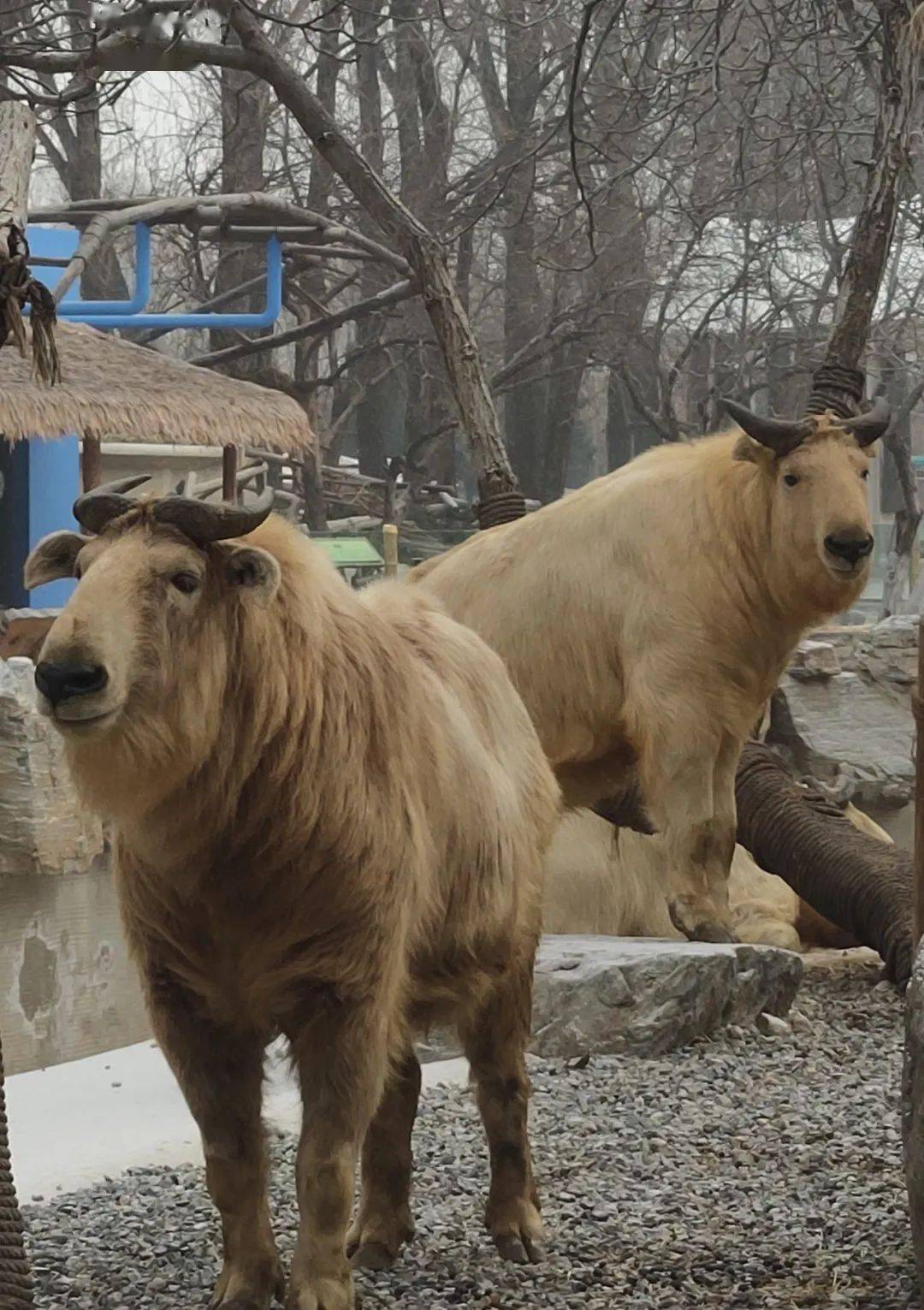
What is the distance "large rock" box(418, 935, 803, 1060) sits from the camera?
5.29m

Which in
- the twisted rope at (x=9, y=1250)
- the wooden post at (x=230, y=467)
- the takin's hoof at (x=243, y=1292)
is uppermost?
the wooden post at (x=230, y=467)

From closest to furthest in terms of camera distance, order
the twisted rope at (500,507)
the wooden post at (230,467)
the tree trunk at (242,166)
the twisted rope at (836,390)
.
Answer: the twisted rope at (836,390) < the twisted rope at (500,507) < the wooden post at (230,467) < the tree trunk at (242,166)

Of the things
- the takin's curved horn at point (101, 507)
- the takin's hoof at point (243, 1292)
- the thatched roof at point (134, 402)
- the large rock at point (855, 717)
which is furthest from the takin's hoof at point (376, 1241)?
the thatched roof at point (134, 402)

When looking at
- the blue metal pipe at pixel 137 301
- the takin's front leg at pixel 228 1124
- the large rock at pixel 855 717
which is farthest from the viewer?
the blue metal pipe at pixel 137 301

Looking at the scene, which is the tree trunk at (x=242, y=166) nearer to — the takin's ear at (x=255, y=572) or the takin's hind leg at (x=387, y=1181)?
the takin's hind leg at (x=387, y=1181)

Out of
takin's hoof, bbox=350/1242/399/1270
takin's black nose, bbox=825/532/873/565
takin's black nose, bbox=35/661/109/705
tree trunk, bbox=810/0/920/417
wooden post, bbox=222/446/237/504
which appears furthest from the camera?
wooden post, bbox=222/446/237/504

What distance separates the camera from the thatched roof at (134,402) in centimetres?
1146

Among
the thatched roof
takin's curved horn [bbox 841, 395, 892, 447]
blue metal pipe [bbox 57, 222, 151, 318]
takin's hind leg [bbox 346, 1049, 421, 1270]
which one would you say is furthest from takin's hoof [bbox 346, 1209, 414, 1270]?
the thatched roof

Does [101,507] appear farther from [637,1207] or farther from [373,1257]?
[637,1207]

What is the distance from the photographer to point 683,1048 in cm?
534

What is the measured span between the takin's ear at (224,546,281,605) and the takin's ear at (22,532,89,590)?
0.26 metres

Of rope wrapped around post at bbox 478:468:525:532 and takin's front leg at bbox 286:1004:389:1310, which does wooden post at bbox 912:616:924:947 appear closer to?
takin's front leg at bbox 286:1004:389:1310

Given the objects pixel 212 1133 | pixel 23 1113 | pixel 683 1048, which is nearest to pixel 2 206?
pixel 212 1133

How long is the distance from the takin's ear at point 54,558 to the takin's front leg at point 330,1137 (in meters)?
0.83
